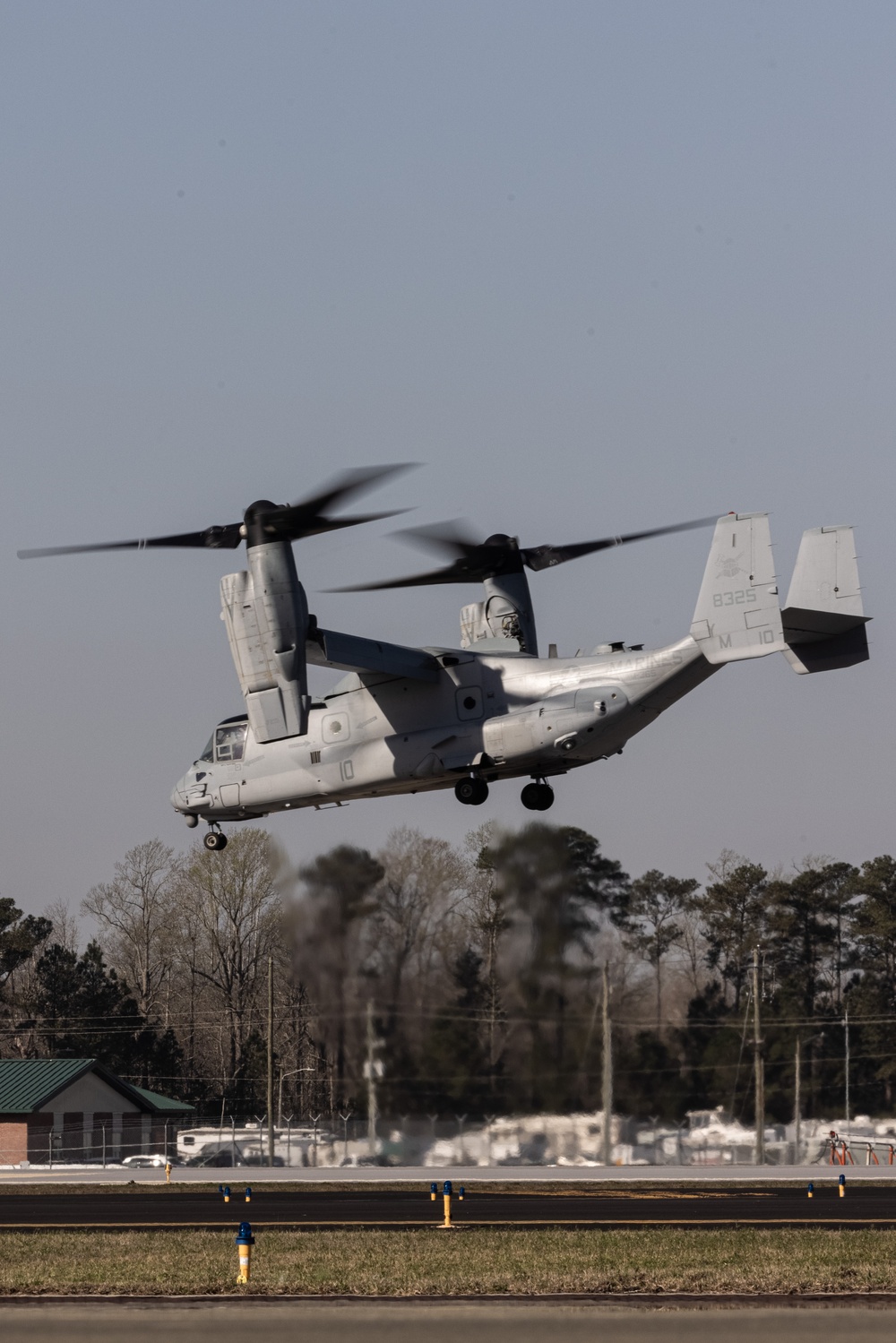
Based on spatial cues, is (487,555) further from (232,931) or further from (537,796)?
(232,931)

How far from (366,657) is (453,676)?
192 centimetres

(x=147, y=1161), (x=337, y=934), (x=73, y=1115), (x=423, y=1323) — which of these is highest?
(x=337, y=934)

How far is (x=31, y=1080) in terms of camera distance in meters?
80.6

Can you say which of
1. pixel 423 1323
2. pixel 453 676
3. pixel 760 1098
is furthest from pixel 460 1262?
pixel 760 1098

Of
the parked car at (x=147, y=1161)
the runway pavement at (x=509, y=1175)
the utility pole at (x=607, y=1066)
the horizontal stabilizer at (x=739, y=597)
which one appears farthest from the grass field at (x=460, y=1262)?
the parked car at (x=147, y=1161)

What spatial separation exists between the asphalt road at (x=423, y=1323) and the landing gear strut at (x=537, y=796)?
15944 millimetres

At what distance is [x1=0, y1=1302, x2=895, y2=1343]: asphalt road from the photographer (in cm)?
2120

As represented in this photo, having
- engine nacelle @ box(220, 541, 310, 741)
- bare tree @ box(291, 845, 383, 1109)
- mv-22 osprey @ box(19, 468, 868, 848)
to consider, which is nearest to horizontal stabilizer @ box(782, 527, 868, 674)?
mv-22 osprey @ box(19, 468, 868, 848)

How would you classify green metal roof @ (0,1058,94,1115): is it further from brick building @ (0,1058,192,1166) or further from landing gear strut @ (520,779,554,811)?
landing gear strut @ (520,779,554,811)

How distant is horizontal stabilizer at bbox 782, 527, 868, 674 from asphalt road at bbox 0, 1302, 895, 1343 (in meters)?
14.9

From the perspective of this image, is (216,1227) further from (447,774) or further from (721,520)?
(721,520)

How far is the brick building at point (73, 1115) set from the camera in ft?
254

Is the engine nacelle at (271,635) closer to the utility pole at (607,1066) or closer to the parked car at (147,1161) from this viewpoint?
the utility pole at (607,1066)

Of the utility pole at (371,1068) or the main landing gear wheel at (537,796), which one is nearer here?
the main landing gear wheel at (537,796)
